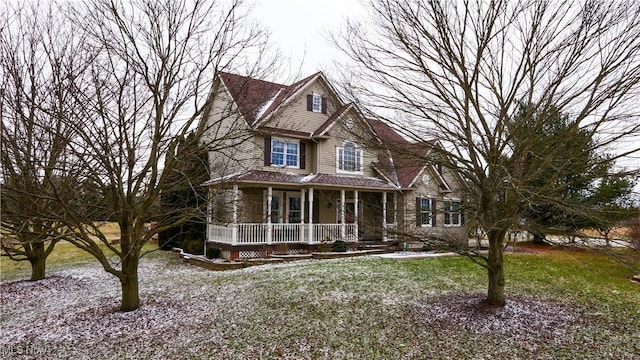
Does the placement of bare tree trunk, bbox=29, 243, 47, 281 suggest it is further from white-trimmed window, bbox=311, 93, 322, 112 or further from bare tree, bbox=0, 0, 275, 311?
white-trimmed window, bbox=311, 93, 322, 112

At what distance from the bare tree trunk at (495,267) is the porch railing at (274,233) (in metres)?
7.38

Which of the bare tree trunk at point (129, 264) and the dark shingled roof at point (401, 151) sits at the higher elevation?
the dark shingled roof at point (401, 151)

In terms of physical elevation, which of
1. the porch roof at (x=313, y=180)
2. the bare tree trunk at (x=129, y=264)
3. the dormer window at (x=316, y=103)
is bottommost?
the bare tree trunk at (x=129, y=264)

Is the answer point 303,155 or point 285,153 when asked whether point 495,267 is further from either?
point 303,155

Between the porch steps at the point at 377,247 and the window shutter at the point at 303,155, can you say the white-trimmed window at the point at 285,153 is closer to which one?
the window shutter at the point at 303,155

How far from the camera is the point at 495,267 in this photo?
7180mm

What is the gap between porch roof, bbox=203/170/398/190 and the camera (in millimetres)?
15039

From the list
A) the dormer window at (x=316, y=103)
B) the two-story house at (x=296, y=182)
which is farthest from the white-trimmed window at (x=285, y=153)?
the dormer window at (x=316, y=103)

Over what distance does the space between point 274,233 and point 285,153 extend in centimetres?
357

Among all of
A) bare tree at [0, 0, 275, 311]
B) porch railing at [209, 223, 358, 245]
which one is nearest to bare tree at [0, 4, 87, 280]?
bare tree at [0, 0, 275, 311]

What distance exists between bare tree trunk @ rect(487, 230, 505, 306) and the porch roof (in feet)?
29.2

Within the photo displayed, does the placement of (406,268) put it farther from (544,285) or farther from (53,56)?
(53,56)

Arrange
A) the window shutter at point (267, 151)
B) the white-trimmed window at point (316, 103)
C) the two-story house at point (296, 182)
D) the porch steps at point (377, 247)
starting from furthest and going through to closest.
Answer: the white-trimmed window at point (316, 103) < the porch steps at point (377, 247) < the window shutter at point (267, 151) < the two-story house at point (296, 182)

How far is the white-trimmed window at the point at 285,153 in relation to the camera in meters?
16.7
